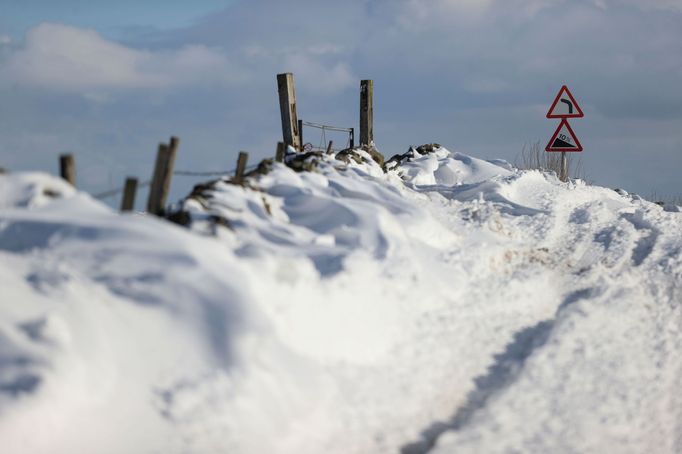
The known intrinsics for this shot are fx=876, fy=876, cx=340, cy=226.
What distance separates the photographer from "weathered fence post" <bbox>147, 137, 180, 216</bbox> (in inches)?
289

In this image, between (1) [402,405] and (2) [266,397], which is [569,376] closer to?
(1) [402,405]

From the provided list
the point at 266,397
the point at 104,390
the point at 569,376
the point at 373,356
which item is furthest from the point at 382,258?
the point at 104,390

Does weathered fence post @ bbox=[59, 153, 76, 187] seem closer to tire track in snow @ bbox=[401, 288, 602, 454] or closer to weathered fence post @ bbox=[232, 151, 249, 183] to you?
weathered fence post @ bbox=[232, 151, 249, 183]

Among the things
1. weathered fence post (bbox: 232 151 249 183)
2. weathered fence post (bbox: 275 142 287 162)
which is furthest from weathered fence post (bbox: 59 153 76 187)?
weathered fence post (bbox: 275 142 287 162)

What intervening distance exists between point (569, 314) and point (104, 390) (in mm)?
4534

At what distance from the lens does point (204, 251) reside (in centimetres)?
607

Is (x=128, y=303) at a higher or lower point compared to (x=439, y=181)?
lower

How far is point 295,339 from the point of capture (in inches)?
238

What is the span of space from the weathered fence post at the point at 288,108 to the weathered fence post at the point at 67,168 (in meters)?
6.67

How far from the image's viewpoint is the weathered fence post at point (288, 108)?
13.5m

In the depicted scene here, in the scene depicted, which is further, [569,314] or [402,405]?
[569,314]

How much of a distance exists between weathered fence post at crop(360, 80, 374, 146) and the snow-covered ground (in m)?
6.31

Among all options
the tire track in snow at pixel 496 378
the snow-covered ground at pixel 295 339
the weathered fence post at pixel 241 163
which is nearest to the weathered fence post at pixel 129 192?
the snow-covered ground at pixel 295 339

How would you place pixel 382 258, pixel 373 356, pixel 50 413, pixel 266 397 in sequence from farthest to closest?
pixel 382 258
pixel 373 356
pixel 266 397
pixel 50 413
